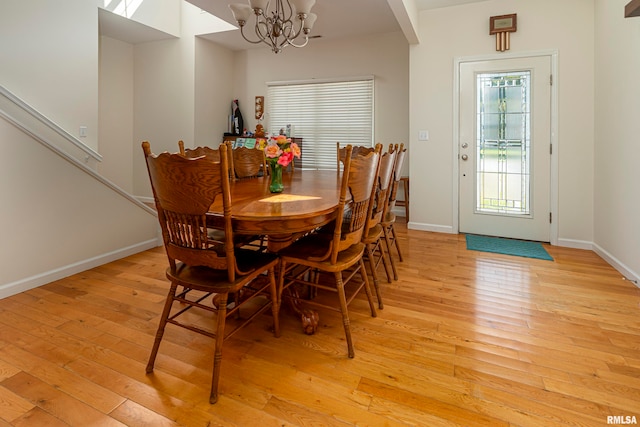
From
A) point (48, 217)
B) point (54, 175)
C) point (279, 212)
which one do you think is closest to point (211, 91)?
point (54, 175)

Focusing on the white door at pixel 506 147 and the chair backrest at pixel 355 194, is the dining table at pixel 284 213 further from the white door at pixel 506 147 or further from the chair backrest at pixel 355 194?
the white door at pixel 506 147

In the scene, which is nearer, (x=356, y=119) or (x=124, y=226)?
(x=124, y=226)

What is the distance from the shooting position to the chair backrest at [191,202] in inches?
52.2

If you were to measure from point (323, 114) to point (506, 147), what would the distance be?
2733 millimetres

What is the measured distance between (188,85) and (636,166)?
5346 millimetres

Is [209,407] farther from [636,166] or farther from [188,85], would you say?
[188,85]

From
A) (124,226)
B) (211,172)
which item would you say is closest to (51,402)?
(211,172)

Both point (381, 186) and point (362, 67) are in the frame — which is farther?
point (362, 67)

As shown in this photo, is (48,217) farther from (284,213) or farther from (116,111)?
(116,111)

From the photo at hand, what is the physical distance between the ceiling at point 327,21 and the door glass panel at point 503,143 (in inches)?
40.5

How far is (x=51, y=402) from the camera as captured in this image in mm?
1396

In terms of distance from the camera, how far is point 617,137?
2895 millimetres

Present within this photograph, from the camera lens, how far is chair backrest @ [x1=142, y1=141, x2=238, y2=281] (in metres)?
1.33

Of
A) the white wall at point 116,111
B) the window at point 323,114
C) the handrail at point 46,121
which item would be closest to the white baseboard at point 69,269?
the handrail at point 46,121
